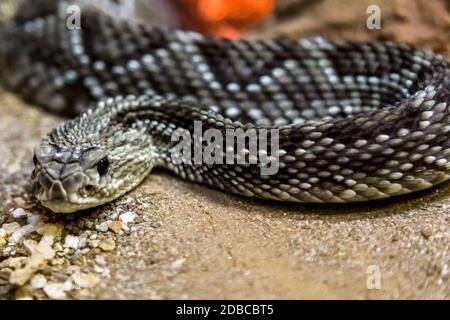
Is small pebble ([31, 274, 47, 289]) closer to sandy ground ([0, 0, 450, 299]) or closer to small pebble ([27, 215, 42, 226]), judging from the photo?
sandy ground ([0, 0, 450, 299])

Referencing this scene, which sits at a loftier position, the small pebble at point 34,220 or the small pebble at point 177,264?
the small pebble at point 34,220

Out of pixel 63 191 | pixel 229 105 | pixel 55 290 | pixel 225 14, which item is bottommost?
pixel 55 290

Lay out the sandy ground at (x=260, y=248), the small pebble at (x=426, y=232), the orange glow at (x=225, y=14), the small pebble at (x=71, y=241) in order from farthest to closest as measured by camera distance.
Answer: the orange glow at (x=225, y=14), the small pebble at (x=71, y=241), the small pebble at (x=426, y=232), the sandy ground at (x=260, y=248)

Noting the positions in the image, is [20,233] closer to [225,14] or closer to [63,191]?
[63,191]

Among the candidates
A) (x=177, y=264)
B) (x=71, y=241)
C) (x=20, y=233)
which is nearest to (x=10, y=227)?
(x=20, y=233)

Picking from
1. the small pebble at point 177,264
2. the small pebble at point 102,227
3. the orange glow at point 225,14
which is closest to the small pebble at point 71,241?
the small pebble at point 102,227

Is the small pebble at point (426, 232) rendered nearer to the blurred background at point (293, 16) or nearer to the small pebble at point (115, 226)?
the small pebble at point (115, 226)

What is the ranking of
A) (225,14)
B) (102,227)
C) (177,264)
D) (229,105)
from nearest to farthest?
(177,264) → (102,227) → (229,105) → (225,14)
